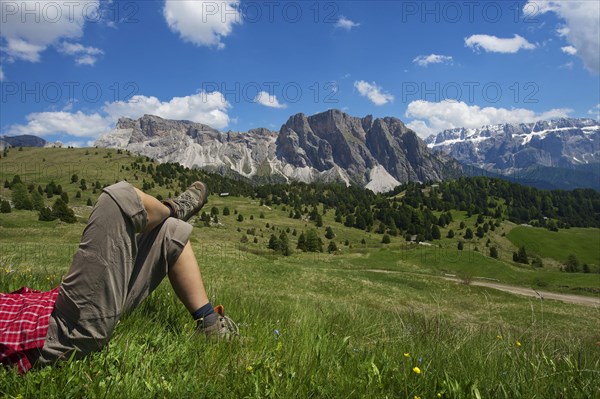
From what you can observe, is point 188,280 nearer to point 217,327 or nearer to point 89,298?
point 217,327

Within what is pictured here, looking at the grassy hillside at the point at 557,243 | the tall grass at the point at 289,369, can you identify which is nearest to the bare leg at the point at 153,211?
the tall grass at the point at 289,369

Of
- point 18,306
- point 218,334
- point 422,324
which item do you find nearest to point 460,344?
point 422,324

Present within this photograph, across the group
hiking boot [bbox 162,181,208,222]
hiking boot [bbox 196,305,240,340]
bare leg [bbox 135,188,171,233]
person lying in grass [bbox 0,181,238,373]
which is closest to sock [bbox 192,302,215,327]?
hiking boot [bbox 196,305,240,340]

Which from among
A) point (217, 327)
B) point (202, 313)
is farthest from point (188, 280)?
point (217, 327)

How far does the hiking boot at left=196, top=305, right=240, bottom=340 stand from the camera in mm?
3780

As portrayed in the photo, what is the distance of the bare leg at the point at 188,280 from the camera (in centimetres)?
381

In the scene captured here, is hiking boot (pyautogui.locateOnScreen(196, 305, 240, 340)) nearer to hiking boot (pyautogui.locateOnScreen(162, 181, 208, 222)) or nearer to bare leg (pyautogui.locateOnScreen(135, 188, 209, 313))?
bare leg (pyautogui.locateOnScreen(135, 188, 209, 313))

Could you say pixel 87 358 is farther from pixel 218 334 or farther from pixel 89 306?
pixel 218 334

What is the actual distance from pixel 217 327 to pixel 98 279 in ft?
4.37

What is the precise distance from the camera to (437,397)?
2816mm

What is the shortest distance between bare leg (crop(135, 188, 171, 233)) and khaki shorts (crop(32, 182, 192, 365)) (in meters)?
0.14

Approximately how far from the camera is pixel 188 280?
3.91m

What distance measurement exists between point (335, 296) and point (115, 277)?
25459 millimetres

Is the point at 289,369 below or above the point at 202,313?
below
